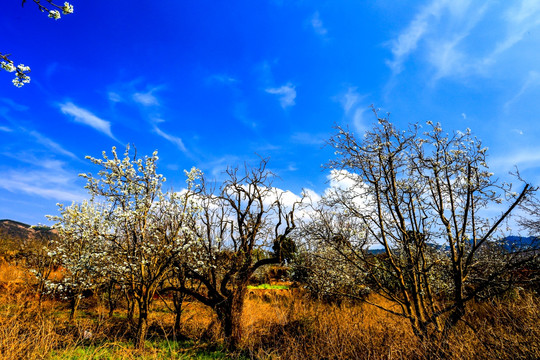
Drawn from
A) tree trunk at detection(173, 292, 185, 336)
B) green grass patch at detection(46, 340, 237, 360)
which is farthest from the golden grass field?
tree trunk at detection(173, 292, 185, 336)

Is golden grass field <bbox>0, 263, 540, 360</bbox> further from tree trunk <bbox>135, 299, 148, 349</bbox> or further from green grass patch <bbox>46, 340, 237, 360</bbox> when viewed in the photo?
tree trunk <bbox>135, 299, 148, 349</bbox>

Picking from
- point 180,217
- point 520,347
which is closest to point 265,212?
point 180,217

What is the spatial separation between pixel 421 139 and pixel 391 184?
1.27 meters

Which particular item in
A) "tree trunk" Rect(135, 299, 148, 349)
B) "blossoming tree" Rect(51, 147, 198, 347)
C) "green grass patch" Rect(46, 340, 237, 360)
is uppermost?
"blossoming tree" Rect(51, 147, 198, 347)

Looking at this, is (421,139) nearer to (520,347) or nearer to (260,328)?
(520,347)

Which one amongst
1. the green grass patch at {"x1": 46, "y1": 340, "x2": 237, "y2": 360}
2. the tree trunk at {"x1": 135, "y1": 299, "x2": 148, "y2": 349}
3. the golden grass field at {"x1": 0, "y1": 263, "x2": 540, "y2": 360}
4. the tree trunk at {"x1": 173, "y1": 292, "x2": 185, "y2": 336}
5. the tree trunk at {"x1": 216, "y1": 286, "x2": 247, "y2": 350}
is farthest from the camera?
the tree trunk at {"x1": 173, "y1": 292, "x2": 185, "y2": 336}

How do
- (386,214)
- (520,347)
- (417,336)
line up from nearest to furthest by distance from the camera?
(520,347), (417,336), (386,214)

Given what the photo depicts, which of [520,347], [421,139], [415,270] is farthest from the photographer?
[421,139]

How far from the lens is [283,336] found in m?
9.73

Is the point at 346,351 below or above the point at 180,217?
below

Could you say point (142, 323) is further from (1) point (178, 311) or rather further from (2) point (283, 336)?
(2) point (283, 336)

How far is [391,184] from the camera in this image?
6.70m

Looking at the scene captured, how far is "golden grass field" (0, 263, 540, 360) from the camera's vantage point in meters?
5.48

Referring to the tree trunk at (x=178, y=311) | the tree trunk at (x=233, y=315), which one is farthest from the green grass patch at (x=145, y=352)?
the tree trunk at (x=178, y=311)
